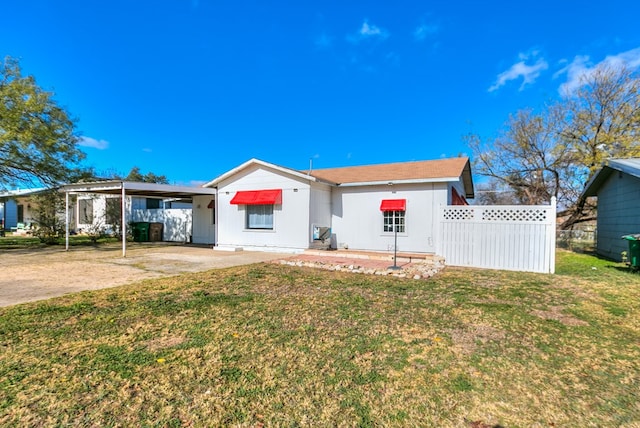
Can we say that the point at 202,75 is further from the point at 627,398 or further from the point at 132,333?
the point at 627,398

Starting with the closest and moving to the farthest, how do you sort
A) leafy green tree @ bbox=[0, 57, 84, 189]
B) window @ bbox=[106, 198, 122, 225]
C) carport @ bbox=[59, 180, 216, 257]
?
carport @ bbox=[59, 180, 216, 257]
leafy green tree @ bbox=[0, 57, 84, 189]
window @ bbox=[106, 198, 122, 225]

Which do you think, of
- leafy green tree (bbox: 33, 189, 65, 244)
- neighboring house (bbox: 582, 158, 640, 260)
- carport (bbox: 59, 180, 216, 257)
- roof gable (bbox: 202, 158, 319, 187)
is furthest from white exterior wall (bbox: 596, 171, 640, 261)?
leafy green tree (bbox: 33, 189, 65, 244)

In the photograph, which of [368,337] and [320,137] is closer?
[368,337]

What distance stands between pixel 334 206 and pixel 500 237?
7108mm

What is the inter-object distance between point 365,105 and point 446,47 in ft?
28.9

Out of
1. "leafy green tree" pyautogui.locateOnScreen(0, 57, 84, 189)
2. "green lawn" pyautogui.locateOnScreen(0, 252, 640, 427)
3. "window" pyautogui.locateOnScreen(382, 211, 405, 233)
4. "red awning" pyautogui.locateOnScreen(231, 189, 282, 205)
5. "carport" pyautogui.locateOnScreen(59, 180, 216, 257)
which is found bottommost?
"green lawn" pyautogui.locateOnScreen(0, 252, 640, 427)

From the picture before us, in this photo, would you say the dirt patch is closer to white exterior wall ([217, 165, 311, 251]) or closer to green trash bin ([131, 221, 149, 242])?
white exterior wall ([217, 165, 311, 251])

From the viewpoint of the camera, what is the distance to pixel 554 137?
20188 mm

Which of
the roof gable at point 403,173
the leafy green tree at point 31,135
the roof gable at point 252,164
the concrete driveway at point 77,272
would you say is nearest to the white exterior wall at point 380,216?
the roof gable at point 403,173

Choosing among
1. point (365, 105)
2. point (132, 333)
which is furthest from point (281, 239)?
point (365, 105)

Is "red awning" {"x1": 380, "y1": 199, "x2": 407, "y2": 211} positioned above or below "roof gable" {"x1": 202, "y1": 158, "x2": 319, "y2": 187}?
below

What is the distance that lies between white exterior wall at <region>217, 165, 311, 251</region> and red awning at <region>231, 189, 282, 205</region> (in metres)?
0.22

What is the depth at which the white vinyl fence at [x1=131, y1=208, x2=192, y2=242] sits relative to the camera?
747 inches

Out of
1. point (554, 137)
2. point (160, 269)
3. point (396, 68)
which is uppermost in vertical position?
point (396, 68)
